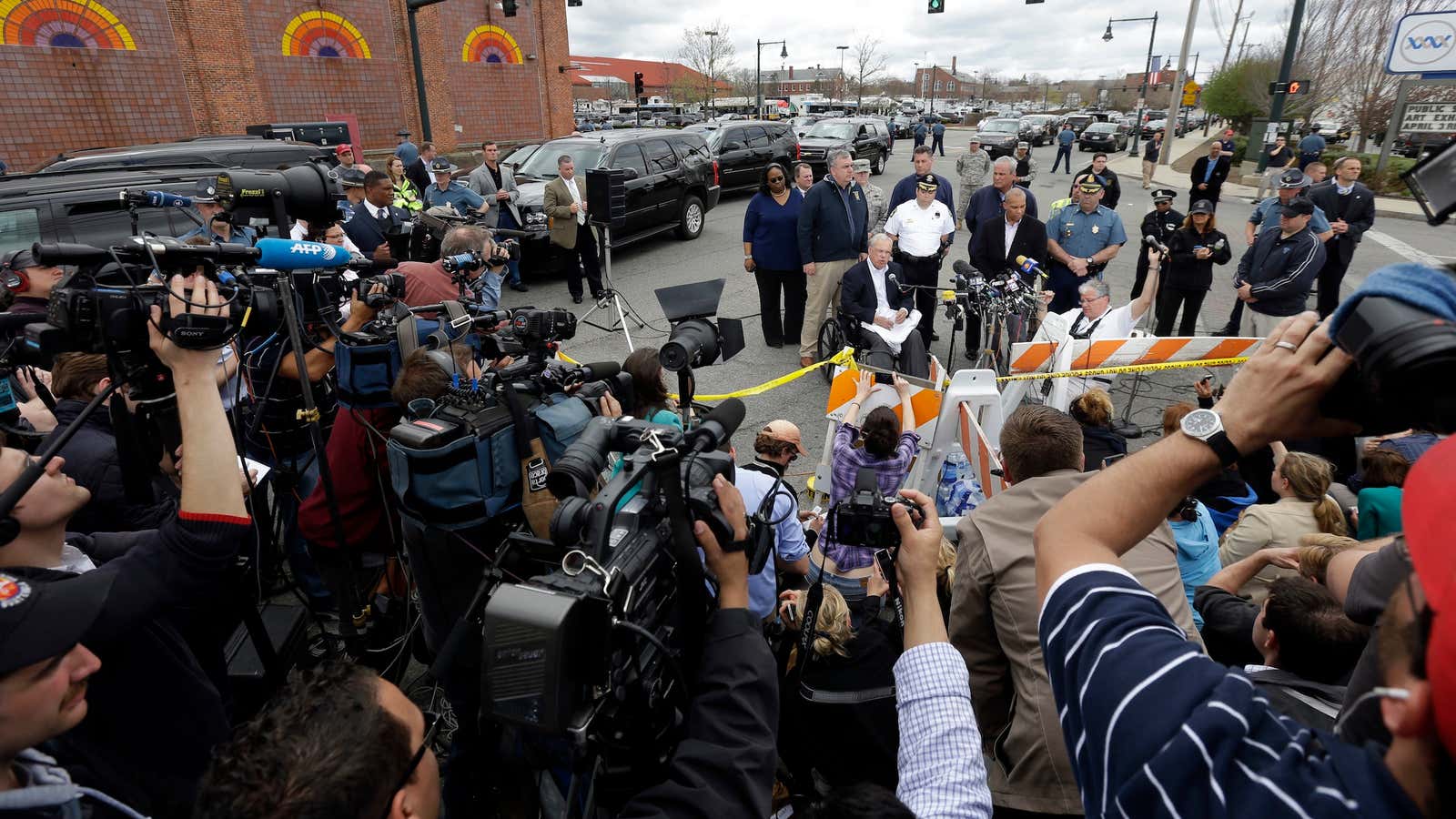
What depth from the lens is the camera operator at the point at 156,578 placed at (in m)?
1.78

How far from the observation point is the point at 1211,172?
523 inches

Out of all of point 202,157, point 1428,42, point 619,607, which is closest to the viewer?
point 619,607

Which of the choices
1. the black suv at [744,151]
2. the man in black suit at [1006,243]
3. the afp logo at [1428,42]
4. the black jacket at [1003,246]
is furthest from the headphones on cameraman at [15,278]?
the afp logo at [1428,42]

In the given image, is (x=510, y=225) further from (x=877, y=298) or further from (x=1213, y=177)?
(x=1213, y=177)

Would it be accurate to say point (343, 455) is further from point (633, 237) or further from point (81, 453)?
point (633, 237)

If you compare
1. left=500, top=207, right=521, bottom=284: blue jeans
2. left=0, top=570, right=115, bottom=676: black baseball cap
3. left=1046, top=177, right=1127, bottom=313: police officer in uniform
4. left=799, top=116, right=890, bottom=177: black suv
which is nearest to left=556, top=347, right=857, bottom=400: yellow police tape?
left=1046, top=177, right=1127, bottom=313: police officer in uniform

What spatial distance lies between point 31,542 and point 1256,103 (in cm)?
4202

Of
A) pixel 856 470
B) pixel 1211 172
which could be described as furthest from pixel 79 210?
pixel 1211 172

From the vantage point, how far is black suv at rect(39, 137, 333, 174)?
30.0ft

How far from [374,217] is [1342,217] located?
1107cm

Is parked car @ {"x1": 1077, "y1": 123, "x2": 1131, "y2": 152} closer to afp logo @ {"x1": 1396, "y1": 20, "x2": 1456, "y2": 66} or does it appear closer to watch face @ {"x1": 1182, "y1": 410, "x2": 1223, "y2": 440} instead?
afp logo @ {"x1": 1396, "y1": 20, "x2": 1456, "y2": 66}

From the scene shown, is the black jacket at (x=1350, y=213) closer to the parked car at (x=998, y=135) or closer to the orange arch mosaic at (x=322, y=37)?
the parked car at (x=998, y=135)

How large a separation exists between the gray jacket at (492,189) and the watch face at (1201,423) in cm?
1014

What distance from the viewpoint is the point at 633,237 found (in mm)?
11836
